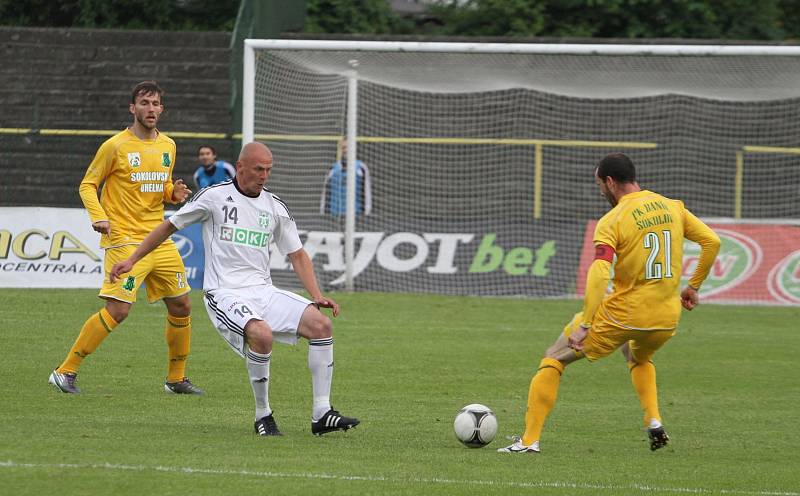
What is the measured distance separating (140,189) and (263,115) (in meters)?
9.00

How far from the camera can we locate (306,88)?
62.4ft

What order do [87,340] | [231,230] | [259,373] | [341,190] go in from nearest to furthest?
[259,373] < [231,230] < [87,340] < [341,190]

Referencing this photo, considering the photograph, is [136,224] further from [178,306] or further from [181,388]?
[181,388]

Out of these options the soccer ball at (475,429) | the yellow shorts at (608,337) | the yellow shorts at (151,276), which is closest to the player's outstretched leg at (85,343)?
the yellow shorts at (151,276)

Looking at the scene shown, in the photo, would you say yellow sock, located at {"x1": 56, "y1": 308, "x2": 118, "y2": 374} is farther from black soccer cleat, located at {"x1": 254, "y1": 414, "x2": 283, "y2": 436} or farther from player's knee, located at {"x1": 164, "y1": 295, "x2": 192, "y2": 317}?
black soccer cleat, located at {"x1": 254, "y1": 414, "x2": 283, "y2": 436}

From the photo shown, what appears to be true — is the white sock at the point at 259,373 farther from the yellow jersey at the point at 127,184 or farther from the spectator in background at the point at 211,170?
the spectator in background at the point at 211,170

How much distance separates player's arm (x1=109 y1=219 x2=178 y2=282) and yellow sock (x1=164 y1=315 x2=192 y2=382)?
1.63 m

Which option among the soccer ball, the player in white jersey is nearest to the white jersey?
the player in white jersey

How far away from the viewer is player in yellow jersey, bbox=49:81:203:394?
31.7 ft

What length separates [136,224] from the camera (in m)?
9.88

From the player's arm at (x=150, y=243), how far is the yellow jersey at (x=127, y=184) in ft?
5.21

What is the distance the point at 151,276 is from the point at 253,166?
2225 millimetres

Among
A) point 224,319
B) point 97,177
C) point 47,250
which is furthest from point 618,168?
point 47,250

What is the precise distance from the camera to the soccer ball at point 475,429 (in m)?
7.73
